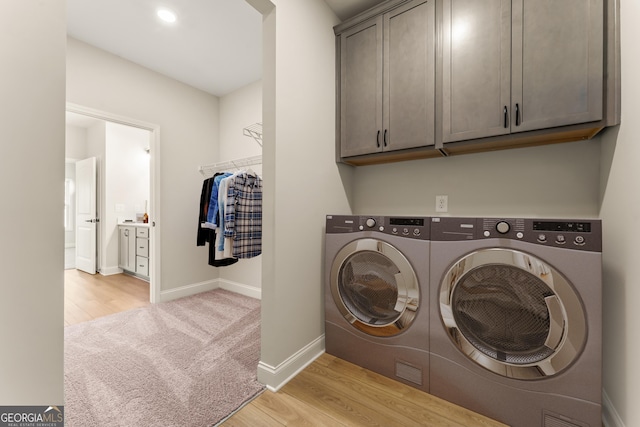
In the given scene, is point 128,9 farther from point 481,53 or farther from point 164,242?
point 481,53

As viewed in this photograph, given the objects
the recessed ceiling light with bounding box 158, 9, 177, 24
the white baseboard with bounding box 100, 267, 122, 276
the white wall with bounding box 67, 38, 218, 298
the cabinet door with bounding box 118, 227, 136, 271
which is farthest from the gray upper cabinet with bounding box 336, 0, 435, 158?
the white baseboard with bounding box 100, 267, 122, 276

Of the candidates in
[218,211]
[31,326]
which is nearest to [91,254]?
[218,211]

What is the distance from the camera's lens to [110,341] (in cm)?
206

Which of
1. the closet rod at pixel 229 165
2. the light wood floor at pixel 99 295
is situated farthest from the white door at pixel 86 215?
the closet rod at pixel 229 165

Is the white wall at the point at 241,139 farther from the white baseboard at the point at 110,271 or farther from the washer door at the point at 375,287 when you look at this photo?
the white baseboard at the point at 110,271

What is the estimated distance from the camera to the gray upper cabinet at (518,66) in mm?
1247

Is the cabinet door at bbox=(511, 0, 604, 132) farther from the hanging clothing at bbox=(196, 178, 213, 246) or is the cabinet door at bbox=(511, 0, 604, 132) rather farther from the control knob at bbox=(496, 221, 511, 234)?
the hanging clothing at bbox=(196, 178, 213, 246)

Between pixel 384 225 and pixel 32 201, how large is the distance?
151 cm

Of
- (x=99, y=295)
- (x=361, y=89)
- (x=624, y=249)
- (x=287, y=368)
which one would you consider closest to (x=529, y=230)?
(x=624, y=249)

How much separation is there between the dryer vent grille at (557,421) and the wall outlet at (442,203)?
1223 mm

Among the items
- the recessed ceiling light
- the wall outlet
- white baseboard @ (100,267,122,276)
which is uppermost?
the recessed ceiling light

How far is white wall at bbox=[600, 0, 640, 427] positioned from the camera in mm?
1054

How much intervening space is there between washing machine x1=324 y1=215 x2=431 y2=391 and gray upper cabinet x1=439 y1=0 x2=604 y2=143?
0.72 metres

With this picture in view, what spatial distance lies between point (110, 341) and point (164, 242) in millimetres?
1169
